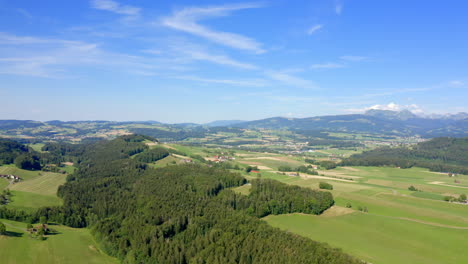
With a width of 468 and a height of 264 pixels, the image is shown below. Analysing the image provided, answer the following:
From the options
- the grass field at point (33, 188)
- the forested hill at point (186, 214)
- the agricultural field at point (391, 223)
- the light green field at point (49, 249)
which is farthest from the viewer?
the grass field at point (33, 188)

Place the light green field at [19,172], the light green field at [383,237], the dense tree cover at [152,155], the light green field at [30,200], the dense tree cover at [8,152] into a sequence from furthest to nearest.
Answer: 1. the dense tree cover at [152,155]
2. the dense tree cover at [8,152]
3. the light green field at [19,172]
4. the light green field at [30,200]
5. the light green field at [383,237]

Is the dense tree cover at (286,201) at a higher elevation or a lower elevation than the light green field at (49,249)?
higher

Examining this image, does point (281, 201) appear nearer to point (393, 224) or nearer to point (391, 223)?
point (391, 223)

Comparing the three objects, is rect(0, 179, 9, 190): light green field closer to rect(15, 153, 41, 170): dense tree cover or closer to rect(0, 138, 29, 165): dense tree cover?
rect(15, 153, 41, 170): dense tree cover

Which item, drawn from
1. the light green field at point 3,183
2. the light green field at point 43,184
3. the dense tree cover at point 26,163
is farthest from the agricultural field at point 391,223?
the dense tree cover at point 26,163

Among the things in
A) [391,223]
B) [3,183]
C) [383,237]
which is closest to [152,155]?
[3,183]

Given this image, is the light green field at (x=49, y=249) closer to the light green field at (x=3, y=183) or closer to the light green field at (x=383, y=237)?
the light green field at (x=3, y=183)

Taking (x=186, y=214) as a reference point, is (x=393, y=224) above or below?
above
